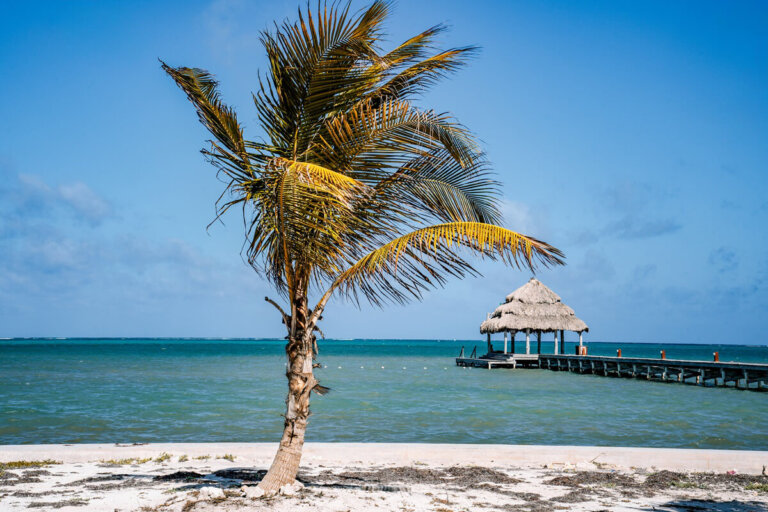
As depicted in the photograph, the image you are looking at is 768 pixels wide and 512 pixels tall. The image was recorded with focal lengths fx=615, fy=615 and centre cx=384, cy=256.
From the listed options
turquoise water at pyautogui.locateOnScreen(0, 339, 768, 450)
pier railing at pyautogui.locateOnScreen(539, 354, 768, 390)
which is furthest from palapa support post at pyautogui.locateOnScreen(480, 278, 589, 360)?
turquoise water at pyautogui.locateOnScreen(0, 339, 768, 450)

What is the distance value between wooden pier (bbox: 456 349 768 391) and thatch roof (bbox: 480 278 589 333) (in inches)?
87.6

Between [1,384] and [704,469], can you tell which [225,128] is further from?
[1,384]

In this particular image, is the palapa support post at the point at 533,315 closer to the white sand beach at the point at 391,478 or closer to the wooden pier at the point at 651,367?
the wooden pier at the point at 651,367

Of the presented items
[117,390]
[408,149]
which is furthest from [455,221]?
[117,390]

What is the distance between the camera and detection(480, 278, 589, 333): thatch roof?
3731cm

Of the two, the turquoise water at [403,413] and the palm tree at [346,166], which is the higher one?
the palm tree at [346,166]

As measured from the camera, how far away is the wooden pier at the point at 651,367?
2709 centimetres

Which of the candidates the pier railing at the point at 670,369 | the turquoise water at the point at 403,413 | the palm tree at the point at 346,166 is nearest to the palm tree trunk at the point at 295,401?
the palm tree at the point at 346,166

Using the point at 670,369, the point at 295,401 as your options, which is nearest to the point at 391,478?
the point at 295,401

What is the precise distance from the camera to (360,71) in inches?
225

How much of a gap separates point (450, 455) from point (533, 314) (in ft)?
99.2

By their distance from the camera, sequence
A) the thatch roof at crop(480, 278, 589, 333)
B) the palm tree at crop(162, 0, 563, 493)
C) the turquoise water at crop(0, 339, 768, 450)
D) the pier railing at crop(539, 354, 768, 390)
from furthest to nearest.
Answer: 1. the thatch roof at crop(480, 278, 589, 333)
2. the pier railing at crop(539, 354, 768, 390)
3. the turquoise water at crop(0, 339, 768, 450)
4. the palm tree at crop(162, 0, 563, 493)

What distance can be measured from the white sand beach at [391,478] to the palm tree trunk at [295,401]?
212 millimetres

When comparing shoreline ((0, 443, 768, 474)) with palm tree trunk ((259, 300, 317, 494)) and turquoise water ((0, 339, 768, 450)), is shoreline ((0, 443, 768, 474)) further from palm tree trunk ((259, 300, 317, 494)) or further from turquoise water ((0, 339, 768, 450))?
palm tree trunk ((259, 300, 317, 494))
